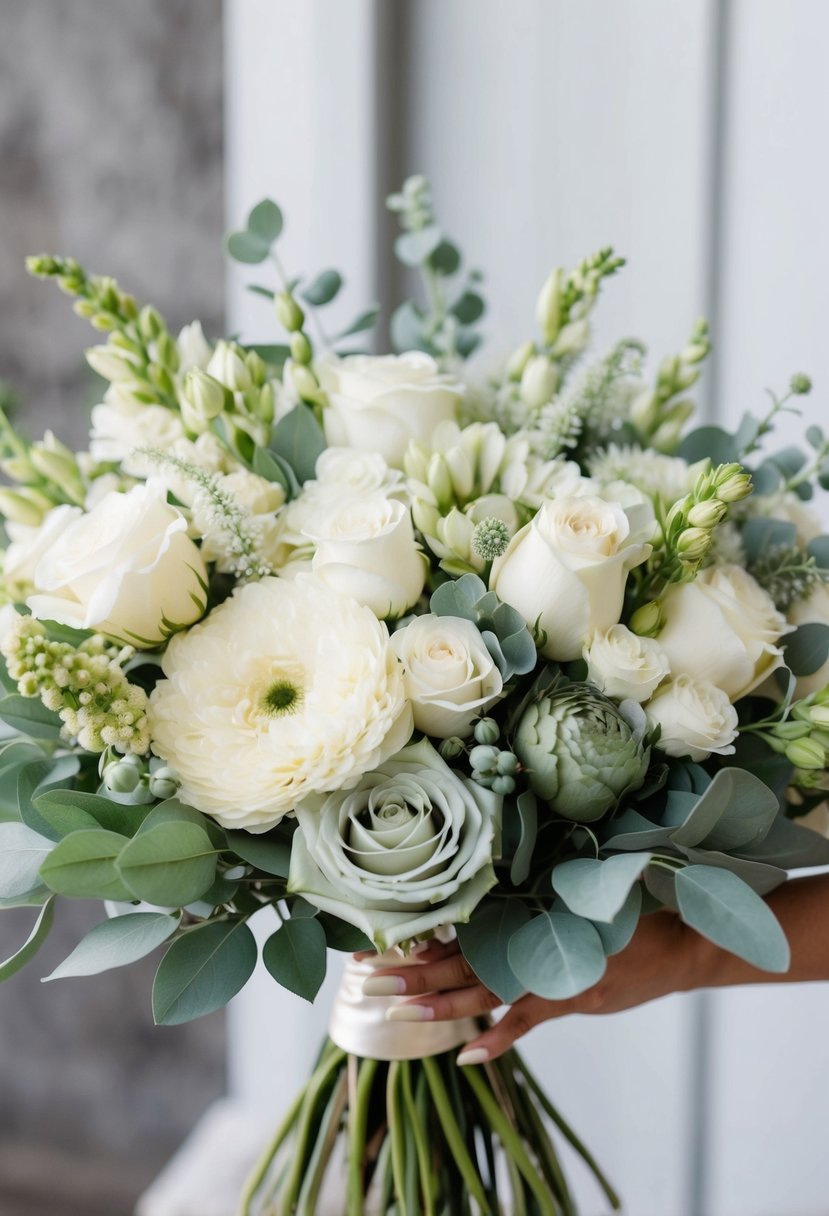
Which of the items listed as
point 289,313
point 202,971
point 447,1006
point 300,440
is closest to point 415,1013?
point 447,1006

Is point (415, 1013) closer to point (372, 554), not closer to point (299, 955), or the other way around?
point (299, 955)

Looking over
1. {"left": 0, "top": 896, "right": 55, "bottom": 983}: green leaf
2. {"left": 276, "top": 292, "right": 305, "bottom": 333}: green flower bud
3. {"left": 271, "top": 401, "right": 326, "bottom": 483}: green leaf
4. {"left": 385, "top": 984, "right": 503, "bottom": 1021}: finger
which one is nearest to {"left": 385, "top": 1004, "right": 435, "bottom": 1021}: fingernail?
{"left": 385, "top": 984, "right": 503, "bottom": 1021}: finger

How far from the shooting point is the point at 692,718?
1.76 feet

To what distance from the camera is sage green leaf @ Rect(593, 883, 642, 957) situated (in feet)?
1.69

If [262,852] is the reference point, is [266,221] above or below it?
above

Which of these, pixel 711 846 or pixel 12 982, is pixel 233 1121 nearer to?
pixel 12 982

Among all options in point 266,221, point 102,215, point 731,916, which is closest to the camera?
point 731,916

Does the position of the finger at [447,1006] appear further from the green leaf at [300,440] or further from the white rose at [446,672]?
the green leaf at [300,440]

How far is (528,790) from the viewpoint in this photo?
0.54m

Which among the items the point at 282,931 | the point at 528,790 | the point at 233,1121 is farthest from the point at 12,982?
the point at 528,790

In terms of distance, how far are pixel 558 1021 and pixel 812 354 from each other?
2.72 feet

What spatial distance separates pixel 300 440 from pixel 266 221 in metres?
0.21

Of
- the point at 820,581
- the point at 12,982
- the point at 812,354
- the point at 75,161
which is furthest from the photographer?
the point at 12,982

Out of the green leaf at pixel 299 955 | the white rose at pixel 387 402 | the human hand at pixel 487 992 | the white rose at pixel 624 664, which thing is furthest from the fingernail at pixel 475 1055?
the white rose at pixel 387 402
